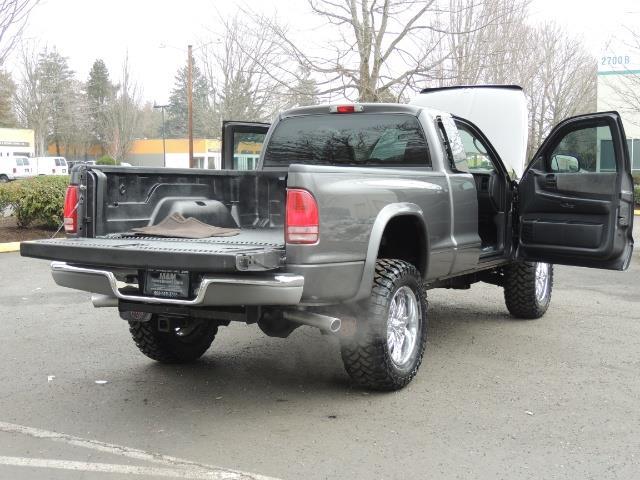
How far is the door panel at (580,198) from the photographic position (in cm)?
598

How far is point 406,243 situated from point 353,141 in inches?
42.3

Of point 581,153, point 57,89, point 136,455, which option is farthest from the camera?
point 57,89

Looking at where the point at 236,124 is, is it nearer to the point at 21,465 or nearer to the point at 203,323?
the point at 203,323

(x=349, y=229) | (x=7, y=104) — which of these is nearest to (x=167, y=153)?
(x=7, y=104)

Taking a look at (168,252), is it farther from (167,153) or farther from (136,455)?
(167,153)

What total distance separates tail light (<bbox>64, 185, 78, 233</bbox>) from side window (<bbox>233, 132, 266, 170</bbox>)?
7.46ft

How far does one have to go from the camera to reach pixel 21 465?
3.72 meters

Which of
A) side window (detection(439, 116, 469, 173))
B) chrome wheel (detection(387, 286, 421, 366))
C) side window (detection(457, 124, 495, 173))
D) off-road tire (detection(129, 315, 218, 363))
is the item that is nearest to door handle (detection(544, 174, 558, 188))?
side window (detection(457, 124, 495, 173))

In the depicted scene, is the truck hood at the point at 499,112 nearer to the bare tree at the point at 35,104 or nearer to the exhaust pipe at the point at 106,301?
the exhaust pipe at the point at 106,301

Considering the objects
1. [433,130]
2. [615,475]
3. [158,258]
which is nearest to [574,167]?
[433,130]

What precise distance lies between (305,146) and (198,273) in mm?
2336

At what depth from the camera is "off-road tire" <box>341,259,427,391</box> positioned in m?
4.63

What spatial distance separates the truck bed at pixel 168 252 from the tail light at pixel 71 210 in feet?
0.43

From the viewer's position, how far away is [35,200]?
13.6 metres
